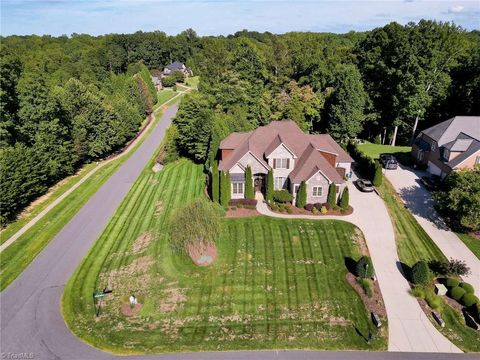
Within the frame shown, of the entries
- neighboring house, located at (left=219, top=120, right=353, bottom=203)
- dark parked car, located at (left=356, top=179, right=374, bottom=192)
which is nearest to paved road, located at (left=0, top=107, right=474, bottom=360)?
neighboring house, located at (left=219, top=120, right=353, bottom=203)

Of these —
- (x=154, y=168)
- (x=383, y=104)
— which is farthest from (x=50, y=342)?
(x=383, y=104)

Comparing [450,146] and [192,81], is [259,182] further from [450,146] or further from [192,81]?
[192,81]

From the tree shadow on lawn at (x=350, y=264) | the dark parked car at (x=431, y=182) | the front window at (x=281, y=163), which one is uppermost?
the front window at (x=281, y=163)

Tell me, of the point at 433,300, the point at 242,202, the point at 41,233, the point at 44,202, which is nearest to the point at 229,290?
the point at 242,202

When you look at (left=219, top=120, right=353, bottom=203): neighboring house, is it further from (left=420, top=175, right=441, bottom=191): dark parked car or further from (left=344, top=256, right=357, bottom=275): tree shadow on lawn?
(left=420, top=175, right=441, bottom=191): dark parked car

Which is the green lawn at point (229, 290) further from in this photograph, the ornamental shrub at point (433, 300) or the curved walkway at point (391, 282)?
the ornamental shrub at point (433, 300)

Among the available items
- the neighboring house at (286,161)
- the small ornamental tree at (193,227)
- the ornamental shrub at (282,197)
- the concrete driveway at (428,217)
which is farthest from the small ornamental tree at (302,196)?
the concrete driveway at (428,217)
